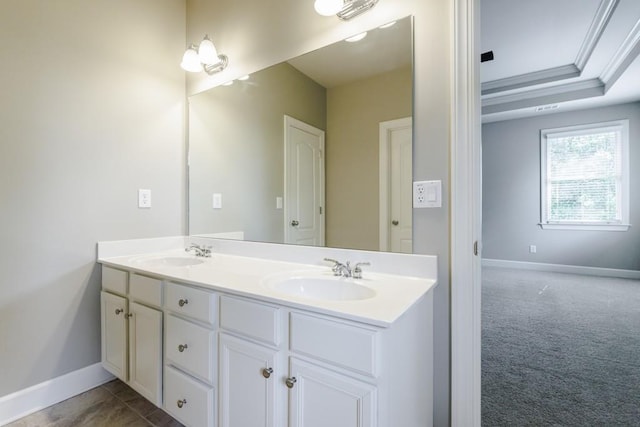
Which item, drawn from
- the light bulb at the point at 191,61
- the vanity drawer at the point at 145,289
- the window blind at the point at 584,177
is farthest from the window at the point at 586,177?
the vanity drawer at the point at 145,289

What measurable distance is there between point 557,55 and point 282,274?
4182 millimetres

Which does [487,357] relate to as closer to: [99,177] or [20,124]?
[99,177]

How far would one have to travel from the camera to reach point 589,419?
147 cm

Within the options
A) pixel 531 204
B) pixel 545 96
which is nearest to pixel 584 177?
pixel 531 204

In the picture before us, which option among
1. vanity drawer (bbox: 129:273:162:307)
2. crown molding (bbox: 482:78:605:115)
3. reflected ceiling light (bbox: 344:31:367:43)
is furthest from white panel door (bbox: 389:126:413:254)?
crown molding (bbox: 482:78:605:115)

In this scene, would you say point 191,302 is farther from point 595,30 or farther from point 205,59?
point 595,30

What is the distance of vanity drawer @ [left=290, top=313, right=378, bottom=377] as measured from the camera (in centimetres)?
81

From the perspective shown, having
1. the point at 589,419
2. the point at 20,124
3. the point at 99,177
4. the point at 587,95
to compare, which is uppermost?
the point at 587,95

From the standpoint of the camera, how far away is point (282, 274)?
53.4 inches

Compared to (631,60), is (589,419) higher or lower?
lower

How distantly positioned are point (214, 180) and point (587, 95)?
4.98 meters

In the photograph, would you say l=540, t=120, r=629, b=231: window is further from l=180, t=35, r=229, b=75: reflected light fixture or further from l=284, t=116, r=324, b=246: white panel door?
l=180, t=35, r=229, b=75: reflected light fixture

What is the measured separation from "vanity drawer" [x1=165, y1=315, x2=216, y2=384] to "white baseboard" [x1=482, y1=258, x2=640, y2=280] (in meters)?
5.44

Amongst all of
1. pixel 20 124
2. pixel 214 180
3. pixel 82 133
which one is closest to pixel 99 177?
pixel 82 133
